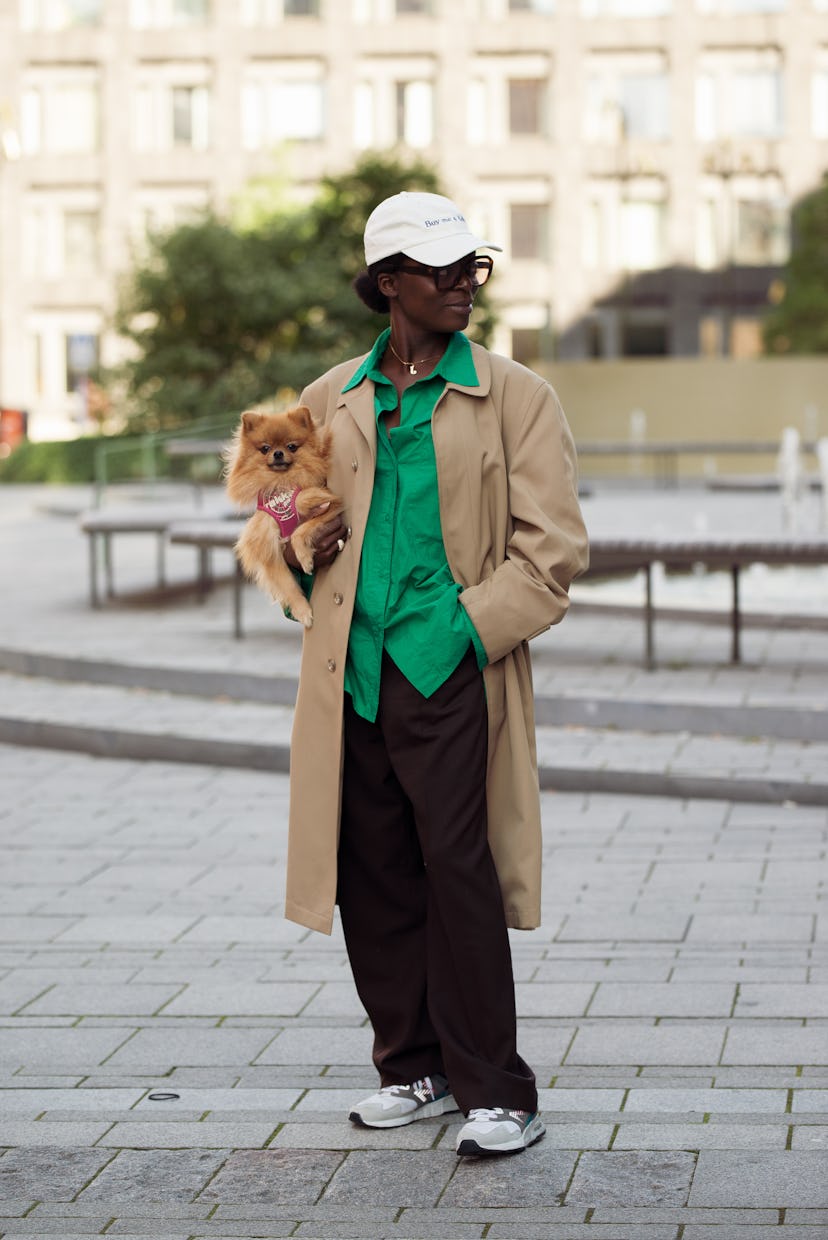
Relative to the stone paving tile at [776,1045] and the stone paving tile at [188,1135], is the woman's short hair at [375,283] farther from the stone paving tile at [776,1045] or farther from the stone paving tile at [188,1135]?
the stone paving tile at [776,1045]

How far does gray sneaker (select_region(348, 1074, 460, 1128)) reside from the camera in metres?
4.32

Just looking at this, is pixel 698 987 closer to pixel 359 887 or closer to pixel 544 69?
pixel 359 887

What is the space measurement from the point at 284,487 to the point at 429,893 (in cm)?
89

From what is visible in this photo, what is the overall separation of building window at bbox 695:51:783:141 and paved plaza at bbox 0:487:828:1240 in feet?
168

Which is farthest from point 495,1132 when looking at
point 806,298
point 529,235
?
point 529,235

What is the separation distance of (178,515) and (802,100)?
161 feet

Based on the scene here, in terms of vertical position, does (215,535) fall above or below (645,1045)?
above

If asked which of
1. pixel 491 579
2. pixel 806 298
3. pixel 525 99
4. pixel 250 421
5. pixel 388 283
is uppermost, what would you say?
pixel 525 99

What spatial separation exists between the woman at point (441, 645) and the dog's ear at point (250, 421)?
168 millimetres

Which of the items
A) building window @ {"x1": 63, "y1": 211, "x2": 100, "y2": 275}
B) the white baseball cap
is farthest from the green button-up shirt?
building window @ {"x1": 63, "y1": 211, "x2": 100, "y2": 275}

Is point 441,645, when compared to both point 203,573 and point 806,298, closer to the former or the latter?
point 203,573

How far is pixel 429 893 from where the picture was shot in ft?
14.1

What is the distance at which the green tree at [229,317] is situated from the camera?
41.0m

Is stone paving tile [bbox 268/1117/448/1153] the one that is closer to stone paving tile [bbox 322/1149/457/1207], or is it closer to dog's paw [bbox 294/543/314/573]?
stone paving tile [bbox 322/1149/457/1207]
